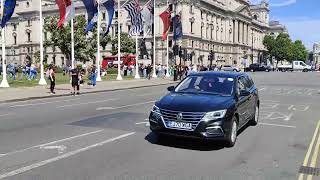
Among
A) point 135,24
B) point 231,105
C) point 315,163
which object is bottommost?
point 315,163

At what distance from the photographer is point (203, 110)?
9.21 metres

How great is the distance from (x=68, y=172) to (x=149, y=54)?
10298 cm

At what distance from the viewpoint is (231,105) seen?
9828 millimetres

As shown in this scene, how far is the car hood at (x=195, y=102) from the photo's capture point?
9.30 meters

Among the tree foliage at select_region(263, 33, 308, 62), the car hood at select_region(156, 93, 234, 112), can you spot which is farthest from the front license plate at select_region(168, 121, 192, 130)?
the tree foliage at select_region(263, 33, 308, 62)

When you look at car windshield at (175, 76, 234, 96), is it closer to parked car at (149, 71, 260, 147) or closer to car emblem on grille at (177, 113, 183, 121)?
parked car at (149, 71, 260, 147)

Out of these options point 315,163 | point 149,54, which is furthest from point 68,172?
point 149,54

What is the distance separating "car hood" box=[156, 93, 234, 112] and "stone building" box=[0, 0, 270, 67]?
9655cm

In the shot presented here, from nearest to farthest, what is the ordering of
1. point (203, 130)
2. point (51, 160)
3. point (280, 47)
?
point (51, 160) → point (203, 130) → point (280, 47)

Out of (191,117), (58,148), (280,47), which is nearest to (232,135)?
(191,117)

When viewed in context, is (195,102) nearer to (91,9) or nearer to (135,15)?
(91,9)

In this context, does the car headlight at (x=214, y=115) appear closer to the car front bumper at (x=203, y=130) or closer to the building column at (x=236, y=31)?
the car front bumper at (x=203, y=130)

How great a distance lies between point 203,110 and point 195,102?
0.37 metres

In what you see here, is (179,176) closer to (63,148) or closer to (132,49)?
(63,148)
